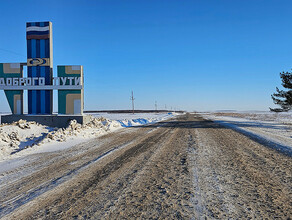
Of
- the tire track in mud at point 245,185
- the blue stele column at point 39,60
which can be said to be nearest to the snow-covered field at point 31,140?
the blue stele column at point 39,60

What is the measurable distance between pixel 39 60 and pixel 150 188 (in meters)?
14.6

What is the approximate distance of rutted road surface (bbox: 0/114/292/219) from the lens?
108 inches

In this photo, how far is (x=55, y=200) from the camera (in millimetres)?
3133

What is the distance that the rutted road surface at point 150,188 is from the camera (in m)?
2.75

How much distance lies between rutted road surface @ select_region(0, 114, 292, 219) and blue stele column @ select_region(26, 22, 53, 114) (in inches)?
392

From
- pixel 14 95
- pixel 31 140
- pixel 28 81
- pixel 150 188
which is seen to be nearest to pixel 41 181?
pixel 150 188

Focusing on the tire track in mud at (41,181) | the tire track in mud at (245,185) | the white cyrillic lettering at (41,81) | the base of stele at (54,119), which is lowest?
the tire track in mud at (245,185)

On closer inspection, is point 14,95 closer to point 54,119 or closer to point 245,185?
point 54,119

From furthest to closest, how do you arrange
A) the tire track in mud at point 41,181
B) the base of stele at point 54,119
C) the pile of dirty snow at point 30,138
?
1. the base of stele at point 54,119
2. the pile of dirty snow at point 30,138
3. the tire track in mud at point 41,181

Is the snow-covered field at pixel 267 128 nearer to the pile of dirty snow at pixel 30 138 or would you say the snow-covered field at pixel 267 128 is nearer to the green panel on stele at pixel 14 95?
the pile of dirty snow at pixel 30 138

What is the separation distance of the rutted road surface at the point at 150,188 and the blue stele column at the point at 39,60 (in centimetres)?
996

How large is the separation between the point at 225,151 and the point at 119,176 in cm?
435

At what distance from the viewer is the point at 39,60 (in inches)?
563

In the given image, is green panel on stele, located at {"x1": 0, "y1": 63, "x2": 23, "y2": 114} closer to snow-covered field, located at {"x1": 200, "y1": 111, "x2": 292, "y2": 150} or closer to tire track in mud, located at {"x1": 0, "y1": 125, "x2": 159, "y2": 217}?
tire track in mud, located at {"x1": 0, "y1": 125, "x2": 159, "y2": 217}
